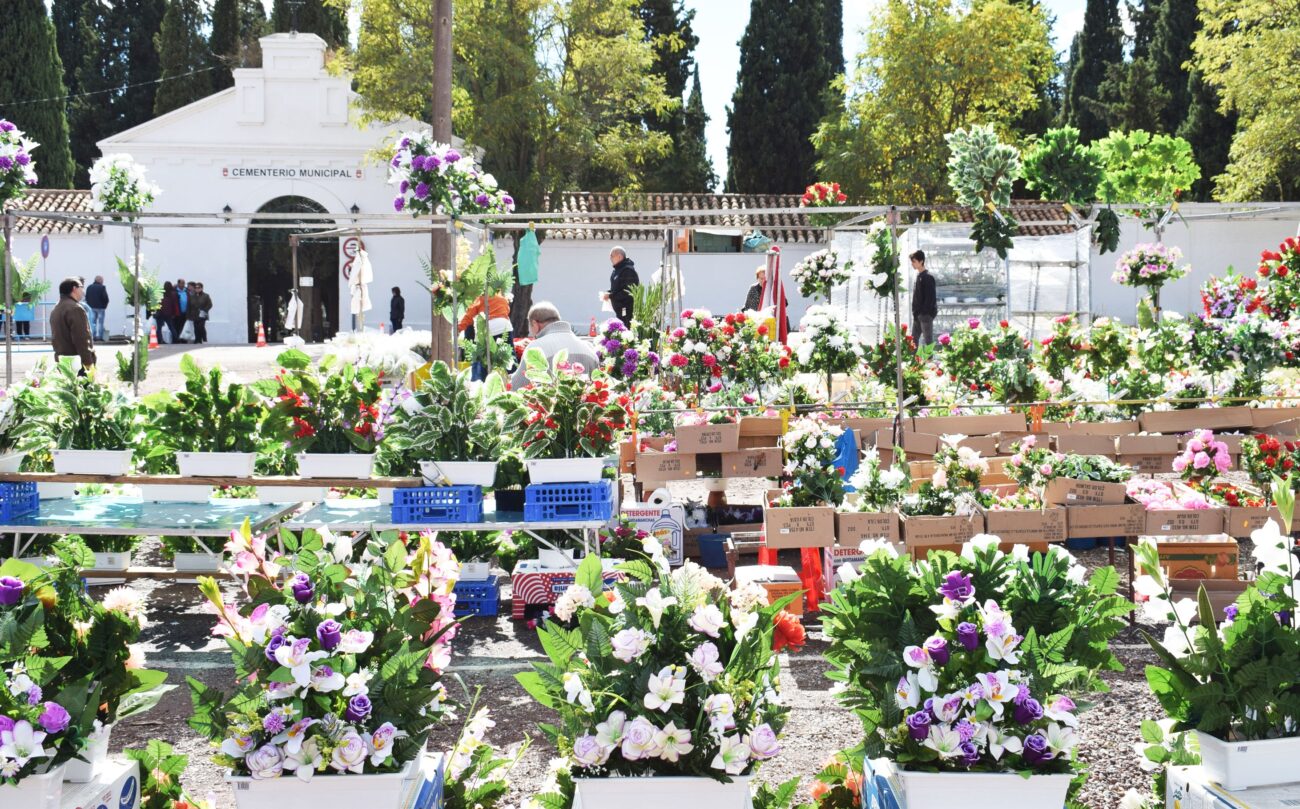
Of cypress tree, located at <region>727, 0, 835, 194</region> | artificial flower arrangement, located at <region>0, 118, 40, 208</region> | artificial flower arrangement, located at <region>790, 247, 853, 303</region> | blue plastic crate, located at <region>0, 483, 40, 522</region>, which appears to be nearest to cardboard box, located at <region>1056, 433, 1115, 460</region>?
artificial flower arrangement, located at <region>790, 247, 853, 303</region>

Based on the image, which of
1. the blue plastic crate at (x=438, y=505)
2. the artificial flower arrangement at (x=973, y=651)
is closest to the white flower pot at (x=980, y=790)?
the artificial flower arrangement at (x=973, y=651)

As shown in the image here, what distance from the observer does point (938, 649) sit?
251 centimetres

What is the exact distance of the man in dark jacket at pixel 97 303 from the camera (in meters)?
25.5

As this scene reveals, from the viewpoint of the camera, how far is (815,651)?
554 cm

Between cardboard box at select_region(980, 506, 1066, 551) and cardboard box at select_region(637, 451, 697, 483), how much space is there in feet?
5.41

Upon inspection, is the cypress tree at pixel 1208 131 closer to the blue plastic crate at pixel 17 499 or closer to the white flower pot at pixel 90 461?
the white flower pot at pixel 90 461

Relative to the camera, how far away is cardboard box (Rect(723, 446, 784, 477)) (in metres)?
6.89

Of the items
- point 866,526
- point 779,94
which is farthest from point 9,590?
point 779,94

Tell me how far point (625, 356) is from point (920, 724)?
22.3 feet

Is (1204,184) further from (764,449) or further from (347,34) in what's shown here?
(764,449)

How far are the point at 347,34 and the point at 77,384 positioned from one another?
3088 cm

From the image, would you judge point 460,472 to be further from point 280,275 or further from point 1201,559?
point 280,275

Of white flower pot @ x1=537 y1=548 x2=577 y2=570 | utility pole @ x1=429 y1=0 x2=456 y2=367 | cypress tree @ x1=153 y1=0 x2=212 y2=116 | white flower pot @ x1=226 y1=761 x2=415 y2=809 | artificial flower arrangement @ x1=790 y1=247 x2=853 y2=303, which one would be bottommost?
white flower pot @ x1=537 y1=548 x2=577 y2=570

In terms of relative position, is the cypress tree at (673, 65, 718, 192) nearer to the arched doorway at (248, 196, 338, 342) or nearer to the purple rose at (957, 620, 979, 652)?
the arched doorway at (248, 196, 338, 342)
